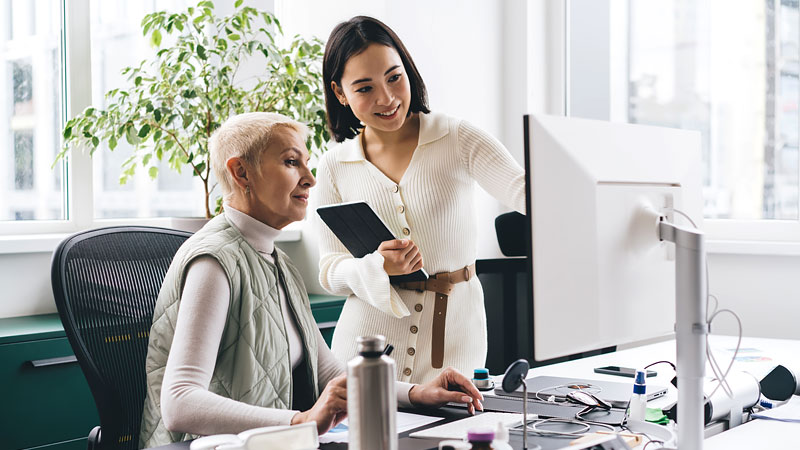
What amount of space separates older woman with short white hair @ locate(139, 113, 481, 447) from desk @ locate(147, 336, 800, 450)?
0.25ft

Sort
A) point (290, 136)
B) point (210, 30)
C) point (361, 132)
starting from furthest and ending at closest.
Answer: point (210, 30)
point (361, 132)
point (290, 136)

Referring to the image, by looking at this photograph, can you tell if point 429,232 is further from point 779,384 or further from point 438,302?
point 779,384

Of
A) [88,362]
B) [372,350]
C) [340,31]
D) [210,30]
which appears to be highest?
[210,30]

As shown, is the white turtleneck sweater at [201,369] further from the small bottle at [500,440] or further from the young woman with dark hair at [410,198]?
the young woman with dark hair at [410,198]

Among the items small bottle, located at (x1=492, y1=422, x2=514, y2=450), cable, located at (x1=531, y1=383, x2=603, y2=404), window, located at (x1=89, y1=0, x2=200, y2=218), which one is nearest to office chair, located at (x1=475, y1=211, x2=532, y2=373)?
cable, located at (x1=531, y1=383, x2=603, y2=404)

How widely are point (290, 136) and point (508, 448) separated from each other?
0.88 metres

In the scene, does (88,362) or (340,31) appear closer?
(88,362)

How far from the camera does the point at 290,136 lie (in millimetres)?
1711

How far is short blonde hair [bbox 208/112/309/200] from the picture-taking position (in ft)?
5.48


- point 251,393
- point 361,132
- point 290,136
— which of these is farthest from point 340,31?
point 251,393

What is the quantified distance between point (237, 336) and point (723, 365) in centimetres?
126

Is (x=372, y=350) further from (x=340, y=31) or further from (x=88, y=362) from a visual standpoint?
→ (x=340, y=31)

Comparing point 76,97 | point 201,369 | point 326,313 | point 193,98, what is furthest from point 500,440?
point 76,97

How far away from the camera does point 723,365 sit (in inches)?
80.3
